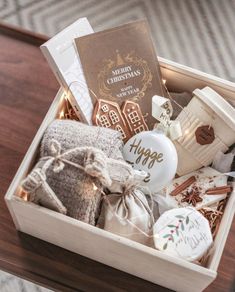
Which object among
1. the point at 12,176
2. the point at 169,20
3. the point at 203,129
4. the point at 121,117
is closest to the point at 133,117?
the point at 121,117

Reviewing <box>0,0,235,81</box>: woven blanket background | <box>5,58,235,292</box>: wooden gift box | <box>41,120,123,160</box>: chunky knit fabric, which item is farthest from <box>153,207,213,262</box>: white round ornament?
<box>0,0,235,81</box>: woven blanket background

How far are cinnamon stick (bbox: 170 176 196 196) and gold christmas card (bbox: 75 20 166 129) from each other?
0.12m

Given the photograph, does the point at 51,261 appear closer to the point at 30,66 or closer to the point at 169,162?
A: the point at 169,162

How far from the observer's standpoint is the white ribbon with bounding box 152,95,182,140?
891 mm

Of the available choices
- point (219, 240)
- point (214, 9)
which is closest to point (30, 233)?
point (219, 240)

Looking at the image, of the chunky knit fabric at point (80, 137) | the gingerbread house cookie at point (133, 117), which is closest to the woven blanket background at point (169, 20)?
the gingerbread house cookie at point (133, 117)

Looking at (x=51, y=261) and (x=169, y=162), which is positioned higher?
(x=169, y=162)

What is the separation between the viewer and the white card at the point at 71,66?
0.87m

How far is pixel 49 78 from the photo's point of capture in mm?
1040

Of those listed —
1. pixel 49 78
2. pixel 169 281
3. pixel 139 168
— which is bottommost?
pixel 169 281

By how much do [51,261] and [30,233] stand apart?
6cm

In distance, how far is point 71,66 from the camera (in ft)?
2.94

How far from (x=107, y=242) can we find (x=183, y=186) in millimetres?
201

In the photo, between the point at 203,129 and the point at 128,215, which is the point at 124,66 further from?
the point at 128,215
